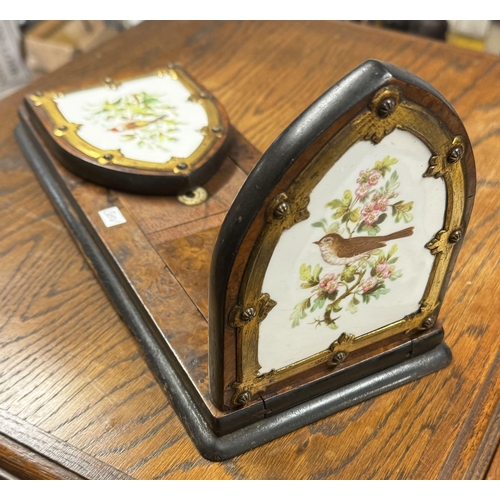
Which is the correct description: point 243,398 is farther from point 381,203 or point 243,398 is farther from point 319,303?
point 381,203

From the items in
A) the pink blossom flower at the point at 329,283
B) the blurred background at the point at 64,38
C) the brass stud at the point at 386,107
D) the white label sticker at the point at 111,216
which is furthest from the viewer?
the blurred background at the point at 64,38

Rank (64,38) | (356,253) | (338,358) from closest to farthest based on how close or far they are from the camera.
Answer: (356,253) → (338,358) → (64,38)

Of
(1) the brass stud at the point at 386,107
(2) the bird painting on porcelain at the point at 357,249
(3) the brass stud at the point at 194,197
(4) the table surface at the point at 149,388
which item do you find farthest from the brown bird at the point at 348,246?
(3) the brass stud at the point at 194,197

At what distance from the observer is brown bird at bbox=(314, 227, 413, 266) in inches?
23.3

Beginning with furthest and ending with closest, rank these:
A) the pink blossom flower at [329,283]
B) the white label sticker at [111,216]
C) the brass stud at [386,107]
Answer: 1. the white label sticker at [111,216]
2. the pink blossom flower at [329,283]
3. the brass stud at [386,107]

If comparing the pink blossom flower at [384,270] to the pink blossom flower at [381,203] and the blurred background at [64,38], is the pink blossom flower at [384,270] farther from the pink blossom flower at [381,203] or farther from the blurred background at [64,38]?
the blurred background at [64,38]

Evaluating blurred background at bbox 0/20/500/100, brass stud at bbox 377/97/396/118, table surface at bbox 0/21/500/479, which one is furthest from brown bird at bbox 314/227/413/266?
blurred background at bbox 0/20/500/100

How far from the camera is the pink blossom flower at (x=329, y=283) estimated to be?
63cm

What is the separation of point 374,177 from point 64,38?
1.58 m

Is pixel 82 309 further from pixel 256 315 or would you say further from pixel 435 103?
pixel 435 103

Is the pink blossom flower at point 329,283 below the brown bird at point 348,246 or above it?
below

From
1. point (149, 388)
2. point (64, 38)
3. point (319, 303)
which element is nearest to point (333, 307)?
point (319, 303)

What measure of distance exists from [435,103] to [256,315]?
236mm

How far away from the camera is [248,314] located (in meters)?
0.60
